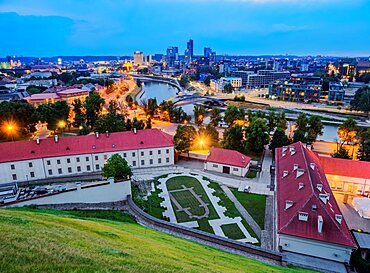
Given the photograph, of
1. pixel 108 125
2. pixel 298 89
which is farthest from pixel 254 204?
pixel 298 89

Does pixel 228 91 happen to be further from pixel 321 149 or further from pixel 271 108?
pixel 321 149

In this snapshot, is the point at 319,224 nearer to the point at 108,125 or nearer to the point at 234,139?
the point at 234,139

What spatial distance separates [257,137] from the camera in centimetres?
4866

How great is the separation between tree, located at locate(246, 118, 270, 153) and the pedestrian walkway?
1451 centimetres

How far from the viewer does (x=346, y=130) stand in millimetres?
61062

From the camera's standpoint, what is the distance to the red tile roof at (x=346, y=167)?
35625 mm

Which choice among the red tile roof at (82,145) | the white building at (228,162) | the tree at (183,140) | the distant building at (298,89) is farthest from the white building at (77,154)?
the distant building at (298,89)

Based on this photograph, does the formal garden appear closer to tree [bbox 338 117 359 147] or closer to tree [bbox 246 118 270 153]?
tree [bbox 246 118 270 153]

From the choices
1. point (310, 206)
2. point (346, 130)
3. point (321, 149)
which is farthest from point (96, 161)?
point (346, 130)

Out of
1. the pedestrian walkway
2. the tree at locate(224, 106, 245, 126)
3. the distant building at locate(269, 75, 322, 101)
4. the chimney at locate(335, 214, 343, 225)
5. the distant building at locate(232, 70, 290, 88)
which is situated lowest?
the pedestrian walkway

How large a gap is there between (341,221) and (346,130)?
46.0 metres

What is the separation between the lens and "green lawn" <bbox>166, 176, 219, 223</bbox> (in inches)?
1179

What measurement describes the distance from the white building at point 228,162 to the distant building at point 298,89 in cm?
10406

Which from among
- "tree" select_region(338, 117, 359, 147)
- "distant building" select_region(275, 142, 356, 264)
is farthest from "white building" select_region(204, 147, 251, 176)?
"tree" select_region(338, 117, 359, 147)
